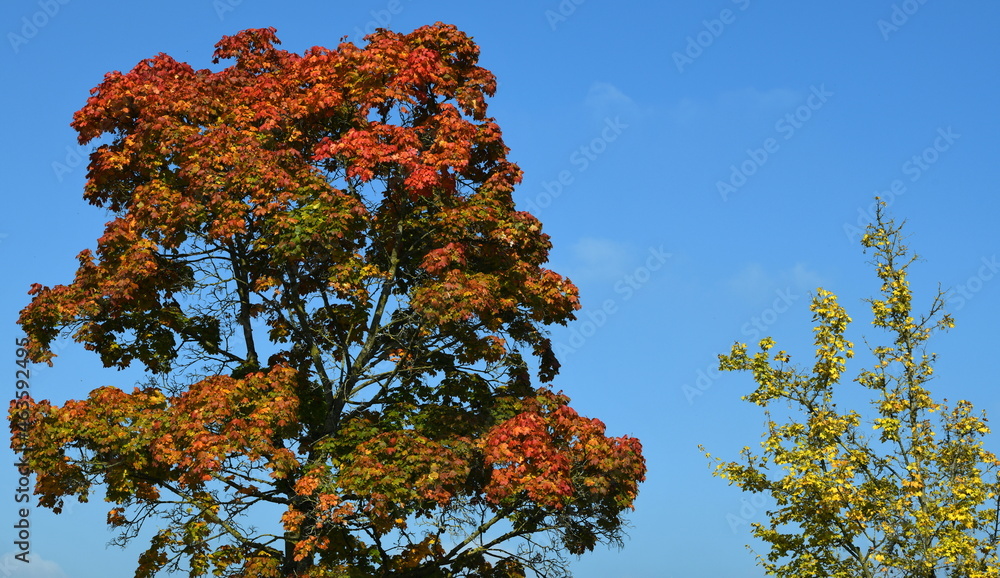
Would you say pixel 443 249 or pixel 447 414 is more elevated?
pixel 443 249

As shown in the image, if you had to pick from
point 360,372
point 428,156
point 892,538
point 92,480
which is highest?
point 428,156

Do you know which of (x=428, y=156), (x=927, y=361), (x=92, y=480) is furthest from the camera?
(x=927, y=361)

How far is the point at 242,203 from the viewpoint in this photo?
2052cm

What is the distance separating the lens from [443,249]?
2005cm

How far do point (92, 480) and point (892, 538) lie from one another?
1668 cm

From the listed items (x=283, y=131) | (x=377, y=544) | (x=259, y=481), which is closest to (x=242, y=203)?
(x=283, y=131)

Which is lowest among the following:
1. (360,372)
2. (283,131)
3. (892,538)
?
(892,538)

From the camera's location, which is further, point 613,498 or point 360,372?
point 360,372

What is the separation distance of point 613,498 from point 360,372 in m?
5.96

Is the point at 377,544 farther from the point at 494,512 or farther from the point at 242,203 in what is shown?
the point at 242,203

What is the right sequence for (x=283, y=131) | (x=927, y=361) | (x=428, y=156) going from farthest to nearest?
(x=927, y=361) → (x=283, y=131) → (x=428, y=156)

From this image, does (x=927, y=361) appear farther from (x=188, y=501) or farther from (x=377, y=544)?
(x=188, y=501)

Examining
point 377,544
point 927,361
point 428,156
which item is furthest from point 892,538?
point 428,156

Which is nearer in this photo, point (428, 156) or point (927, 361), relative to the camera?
point (428, 156)
